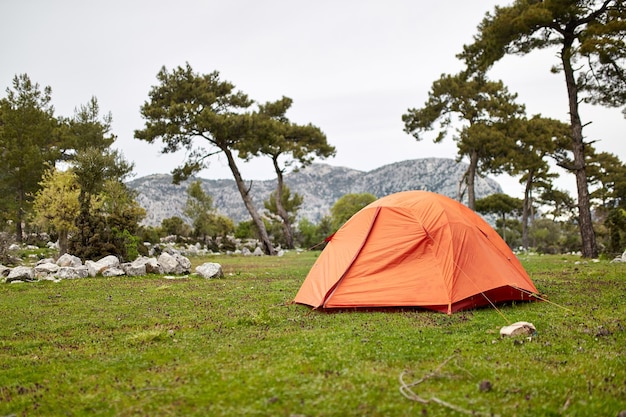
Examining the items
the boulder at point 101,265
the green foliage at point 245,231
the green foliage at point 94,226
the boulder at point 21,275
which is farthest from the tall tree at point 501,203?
the boulder at point 21,275

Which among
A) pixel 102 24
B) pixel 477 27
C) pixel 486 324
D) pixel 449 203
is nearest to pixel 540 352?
pixel 486 324

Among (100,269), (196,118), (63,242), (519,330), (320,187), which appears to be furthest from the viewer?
(320,187)

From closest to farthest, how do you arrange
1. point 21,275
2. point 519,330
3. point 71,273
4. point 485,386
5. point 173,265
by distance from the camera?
1. point 485,386
2. point 519,330
3. point 21,275
4. point 71,273
5. point 173,265

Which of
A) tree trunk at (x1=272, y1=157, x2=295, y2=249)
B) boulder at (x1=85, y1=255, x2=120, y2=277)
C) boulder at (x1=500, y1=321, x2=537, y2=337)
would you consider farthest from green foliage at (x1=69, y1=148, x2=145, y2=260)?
tree trunk at (x1=272, y1=157, x2=295, y2=249)

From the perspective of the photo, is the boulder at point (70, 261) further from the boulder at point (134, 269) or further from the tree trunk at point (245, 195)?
the tree trunk at point (245, 195)

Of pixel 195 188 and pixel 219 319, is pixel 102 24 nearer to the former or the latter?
→ pixel 219 319

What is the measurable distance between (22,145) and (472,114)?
35119 mm

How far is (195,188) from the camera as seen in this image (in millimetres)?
49531

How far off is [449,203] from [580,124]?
46.1 feet

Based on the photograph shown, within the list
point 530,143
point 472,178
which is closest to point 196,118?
point 472,178

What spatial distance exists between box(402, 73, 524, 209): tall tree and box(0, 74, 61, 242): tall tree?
29712mm

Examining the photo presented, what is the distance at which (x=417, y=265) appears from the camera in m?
8.12

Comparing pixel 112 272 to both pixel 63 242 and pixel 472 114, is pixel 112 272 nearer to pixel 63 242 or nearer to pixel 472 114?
pixel 63 242

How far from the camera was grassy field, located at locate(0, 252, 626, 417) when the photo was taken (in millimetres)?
3635
